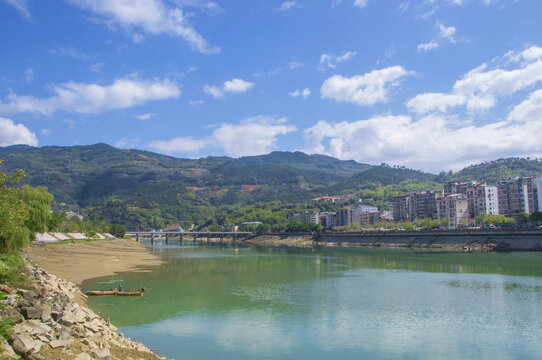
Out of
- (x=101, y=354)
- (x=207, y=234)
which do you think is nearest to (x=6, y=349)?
(x=101, y=354)

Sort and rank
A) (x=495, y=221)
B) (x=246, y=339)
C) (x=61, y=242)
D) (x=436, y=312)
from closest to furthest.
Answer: (x=246, y=339)
(x=436, y=312)
(x=61, y=242)
(x=495, y=221)

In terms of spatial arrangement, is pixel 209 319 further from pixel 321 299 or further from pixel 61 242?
pixel 61 242

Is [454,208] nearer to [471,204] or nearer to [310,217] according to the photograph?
[471,204]

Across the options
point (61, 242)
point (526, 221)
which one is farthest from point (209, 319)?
point (526, 221)

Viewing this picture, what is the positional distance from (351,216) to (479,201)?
5608 cm

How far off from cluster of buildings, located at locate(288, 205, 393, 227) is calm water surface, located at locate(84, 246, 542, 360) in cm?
12621

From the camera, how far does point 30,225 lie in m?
37.7

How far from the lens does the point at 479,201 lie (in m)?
127

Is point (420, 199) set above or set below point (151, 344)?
above

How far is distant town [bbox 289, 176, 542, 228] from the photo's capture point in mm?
111500

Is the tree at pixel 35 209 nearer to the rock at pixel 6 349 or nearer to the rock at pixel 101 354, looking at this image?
the rock at pixel 101 354

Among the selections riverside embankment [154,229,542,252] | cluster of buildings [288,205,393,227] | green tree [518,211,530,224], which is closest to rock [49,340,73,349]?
riverside embankment [154,229,542,252]

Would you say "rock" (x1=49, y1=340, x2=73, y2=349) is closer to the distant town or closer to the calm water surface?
the calm water surface

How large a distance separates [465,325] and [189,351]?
549 inches
